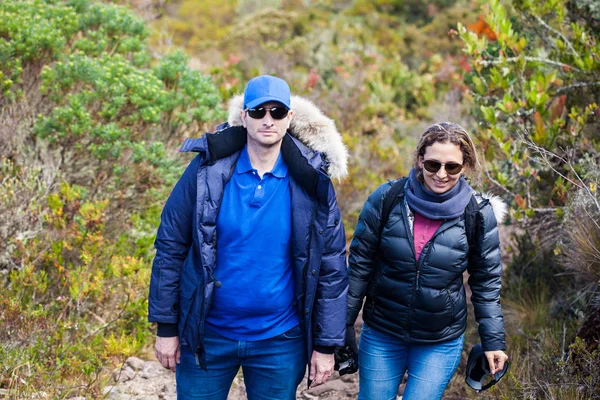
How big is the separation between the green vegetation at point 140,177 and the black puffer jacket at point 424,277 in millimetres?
861

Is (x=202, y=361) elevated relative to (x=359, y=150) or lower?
lower

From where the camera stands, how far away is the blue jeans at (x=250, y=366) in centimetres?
256

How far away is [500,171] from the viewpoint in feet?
17.1

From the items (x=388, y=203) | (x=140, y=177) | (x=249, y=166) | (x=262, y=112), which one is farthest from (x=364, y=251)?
(x=140, y=177)

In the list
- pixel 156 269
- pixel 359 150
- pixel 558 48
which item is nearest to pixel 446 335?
pixel 156 269

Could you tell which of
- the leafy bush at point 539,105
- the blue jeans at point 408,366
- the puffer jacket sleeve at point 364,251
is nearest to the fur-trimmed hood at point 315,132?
the puffer jacket sleeve at point 364,251

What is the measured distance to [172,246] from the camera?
99.7 inches

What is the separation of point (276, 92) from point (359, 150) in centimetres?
593

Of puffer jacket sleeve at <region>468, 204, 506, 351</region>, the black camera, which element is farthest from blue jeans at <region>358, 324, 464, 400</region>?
puffer jacket sleeve at <region>468, 204, 506, 351</region>

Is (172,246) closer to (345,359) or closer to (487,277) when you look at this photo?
(345,359)

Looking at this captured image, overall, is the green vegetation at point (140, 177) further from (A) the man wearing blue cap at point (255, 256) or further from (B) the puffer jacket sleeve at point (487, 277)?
(A) the man wearing blue cap at point (255, 256)

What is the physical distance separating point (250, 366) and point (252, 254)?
0.52 m

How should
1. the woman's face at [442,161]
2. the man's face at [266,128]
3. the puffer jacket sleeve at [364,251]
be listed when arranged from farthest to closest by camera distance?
the puffer jacket sleeve at [364,251] < the woman's face at [442,161] < the man's face at [266,128]

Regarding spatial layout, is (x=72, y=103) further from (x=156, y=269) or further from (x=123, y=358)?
(x=156, y=269)
